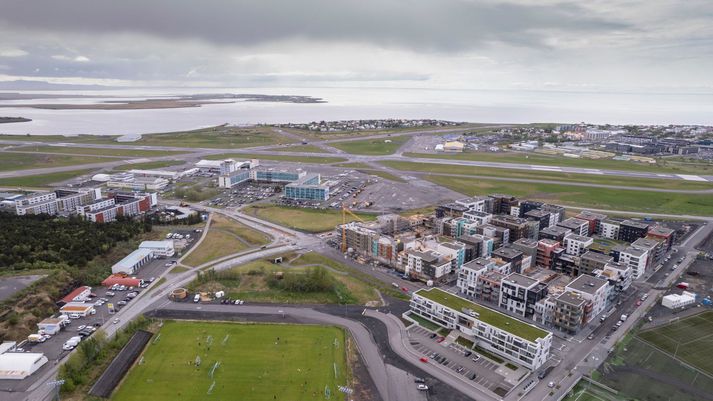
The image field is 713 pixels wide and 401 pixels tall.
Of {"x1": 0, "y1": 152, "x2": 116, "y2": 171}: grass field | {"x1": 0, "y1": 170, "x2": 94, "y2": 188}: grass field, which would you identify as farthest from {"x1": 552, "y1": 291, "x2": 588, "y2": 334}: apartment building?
{"x1": 0, "y1": 152, "x2": 116, "y2": 171}: grass field

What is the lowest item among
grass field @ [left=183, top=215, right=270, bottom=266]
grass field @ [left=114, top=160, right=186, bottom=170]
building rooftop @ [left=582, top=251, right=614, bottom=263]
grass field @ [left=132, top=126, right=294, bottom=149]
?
grass field @ [left=183, top=215, right=270, bottom=266]

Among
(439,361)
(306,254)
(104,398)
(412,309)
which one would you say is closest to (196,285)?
(306,254)

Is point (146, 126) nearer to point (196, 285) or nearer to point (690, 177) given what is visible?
point (196, 285)

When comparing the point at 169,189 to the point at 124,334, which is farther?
the point at 169,189

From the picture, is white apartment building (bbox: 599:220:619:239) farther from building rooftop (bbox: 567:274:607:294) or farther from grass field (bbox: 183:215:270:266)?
grass field (bbox: 183:215:270:266)

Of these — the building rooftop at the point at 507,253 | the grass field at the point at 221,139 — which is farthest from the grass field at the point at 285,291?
the grass field at the point at 221,139

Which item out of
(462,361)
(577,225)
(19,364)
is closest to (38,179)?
(19,364)
